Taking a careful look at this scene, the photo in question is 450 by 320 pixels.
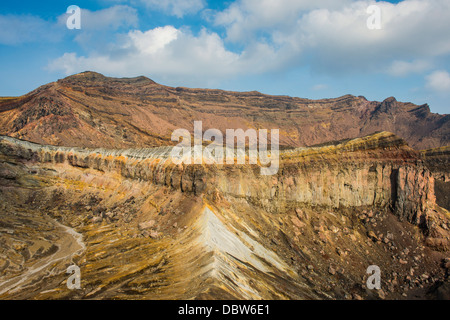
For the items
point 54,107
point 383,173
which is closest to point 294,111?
point 54,107

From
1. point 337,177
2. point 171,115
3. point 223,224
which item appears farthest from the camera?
point 171,115
